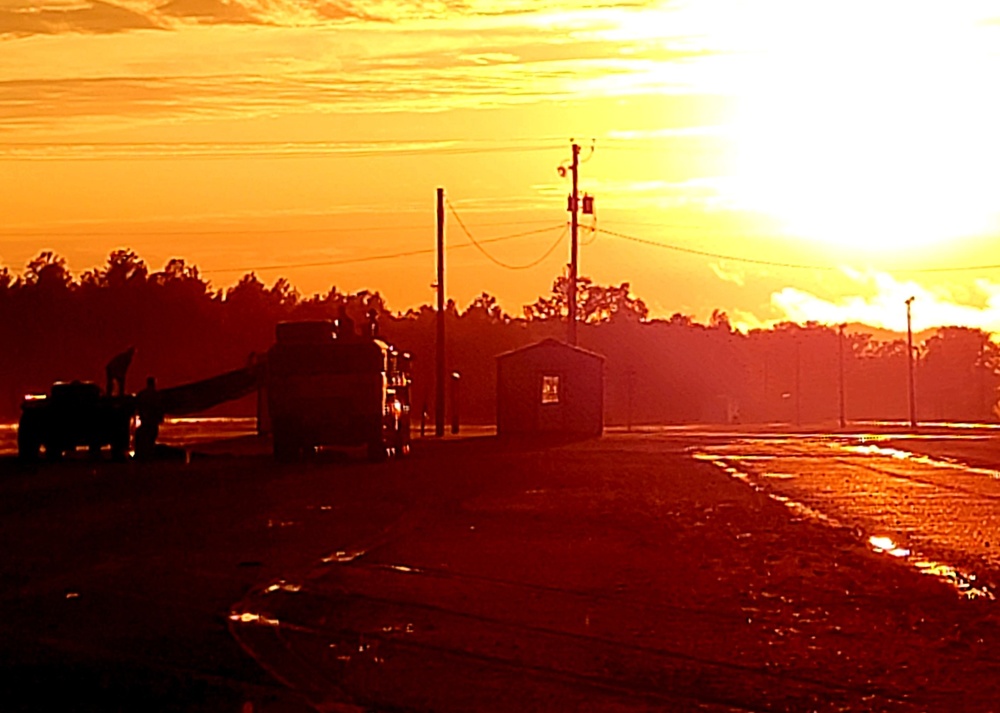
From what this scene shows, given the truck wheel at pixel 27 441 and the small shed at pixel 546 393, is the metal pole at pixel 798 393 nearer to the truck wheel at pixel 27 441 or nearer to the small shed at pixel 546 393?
the small shed at pixel 546 393

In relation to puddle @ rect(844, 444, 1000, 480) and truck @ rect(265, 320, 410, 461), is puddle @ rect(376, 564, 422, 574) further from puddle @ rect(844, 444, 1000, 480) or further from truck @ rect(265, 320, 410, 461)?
truck @ rect(265, 320, 410, 461)

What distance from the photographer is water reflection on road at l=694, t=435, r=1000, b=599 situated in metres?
19.6

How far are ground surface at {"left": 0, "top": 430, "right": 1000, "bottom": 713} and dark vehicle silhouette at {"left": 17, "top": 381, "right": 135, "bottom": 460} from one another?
1369cm

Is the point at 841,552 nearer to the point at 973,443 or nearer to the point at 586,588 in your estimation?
the point at 586,588

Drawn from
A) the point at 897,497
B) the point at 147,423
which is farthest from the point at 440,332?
the point at 897,497

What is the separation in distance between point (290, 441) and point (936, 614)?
3030 centimetres

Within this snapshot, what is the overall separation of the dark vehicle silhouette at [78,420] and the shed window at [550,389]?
25.8 meters

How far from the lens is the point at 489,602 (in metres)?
15.5

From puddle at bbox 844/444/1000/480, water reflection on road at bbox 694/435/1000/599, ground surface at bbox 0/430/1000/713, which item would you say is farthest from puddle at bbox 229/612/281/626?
puddle at bbox 844/444/1000/480

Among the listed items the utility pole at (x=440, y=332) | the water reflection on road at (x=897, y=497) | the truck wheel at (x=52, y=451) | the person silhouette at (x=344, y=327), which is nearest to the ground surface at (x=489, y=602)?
the water reflection on road at (x=897, y=497)

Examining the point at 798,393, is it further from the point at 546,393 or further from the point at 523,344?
the point at 546,393

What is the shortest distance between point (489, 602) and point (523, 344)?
12751 cm

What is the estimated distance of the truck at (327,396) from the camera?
145 feet

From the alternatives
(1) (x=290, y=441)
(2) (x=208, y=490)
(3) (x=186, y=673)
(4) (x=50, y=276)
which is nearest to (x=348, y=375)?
(1) (x=290, y=441)
